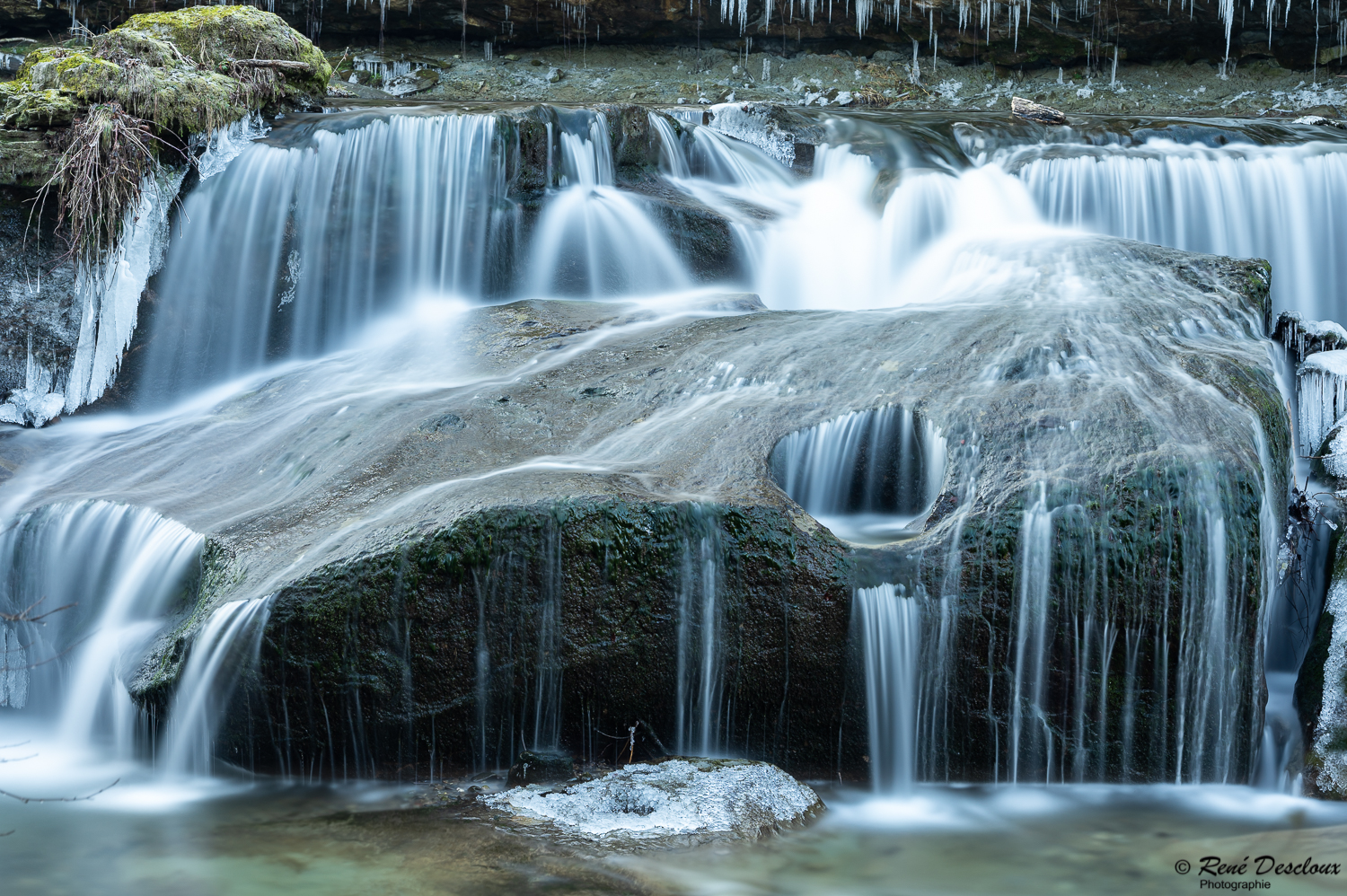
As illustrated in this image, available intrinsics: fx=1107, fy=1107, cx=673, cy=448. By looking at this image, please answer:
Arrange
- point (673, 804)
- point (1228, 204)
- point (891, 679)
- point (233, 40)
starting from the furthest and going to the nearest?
point (1228, 204)
point (233, 40)
point (891, 679)
point (673, 804)

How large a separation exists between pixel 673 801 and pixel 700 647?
593 millimetres

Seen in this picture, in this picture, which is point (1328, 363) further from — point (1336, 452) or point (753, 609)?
point (753, 609)

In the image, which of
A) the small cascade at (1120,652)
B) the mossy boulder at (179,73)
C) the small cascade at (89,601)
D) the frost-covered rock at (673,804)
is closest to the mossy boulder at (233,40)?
the mossy boulder at (179,73)

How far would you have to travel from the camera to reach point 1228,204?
348 inches

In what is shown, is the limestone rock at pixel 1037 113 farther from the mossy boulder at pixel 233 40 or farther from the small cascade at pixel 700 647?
the small cascade at pixel 700 647

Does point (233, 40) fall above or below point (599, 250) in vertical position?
above

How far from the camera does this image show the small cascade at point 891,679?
3.97m

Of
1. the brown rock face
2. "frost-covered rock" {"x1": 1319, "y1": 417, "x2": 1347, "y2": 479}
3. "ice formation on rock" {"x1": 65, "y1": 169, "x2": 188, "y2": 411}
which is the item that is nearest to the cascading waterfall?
"ice formation on rock" {"x1": 65, "y1": 169, "x2": 188, "y2": 411}

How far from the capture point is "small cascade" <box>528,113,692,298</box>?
7.68 meters

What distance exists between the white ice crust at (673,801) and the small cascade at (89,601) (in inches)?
64.3

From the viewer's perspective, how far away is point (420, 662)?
153 inches

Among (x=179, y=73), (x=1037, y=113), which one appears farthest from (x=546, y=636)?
(x=1037, y=113)

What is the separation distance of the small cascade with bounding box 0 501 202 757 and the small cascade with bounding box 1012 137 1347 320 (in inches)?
278

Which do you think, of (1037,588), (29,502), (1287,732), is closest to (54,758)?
(29,502)
